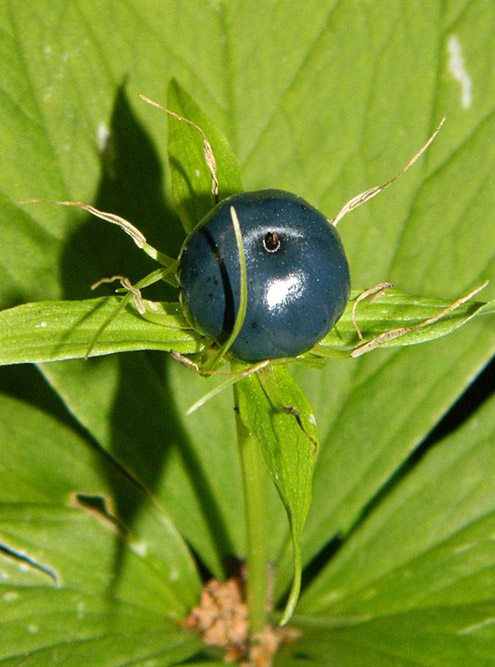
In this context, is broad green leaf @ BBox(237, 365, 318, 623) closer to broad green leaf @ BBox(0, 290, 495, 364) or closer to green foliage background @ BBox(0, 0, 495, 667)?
broad green leaf @ BBox(0, 290, 495, 364)

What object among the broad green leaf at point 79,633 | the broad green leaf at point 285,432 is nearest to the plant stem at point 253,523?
the broad green leaf at point 285,432

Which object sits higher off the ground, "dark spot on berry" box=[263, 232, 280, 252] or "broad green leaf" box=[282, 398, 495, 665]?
"dark spot on berry" box=[263, 232, 280, 252]

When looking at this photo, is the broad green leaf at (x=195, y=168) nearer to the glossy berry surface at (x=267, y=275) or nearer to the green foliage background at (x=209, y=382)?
the glossy berry surface at (x=267, y=275)

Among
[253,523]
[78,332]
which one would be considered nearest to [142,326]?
[78,332]

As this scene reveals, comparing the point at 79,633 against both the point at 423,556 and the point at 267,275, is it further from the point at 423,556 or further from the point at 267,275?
the point at 267,275

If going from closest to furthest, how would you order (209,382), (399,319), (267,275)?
(267,275) < (399,319) < (209,382)

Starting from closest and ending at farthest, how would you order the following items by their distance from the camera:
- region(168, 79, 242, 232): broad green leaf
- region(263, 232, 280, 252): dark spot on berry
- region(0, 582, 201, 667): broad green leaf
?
region(263, 232, 280, 252): dark spot on berry < region(168, 79, 242, 232): broad green leaf < region(0, 582, 201, 667): broad green leaf

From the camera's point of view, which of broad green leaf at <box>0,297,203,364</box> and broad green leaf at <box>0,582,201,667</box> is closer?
broad green leaf at <box>0,297,203,364</box>

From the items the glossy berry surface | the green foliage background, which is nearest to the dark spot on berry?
the glossy berry surface
